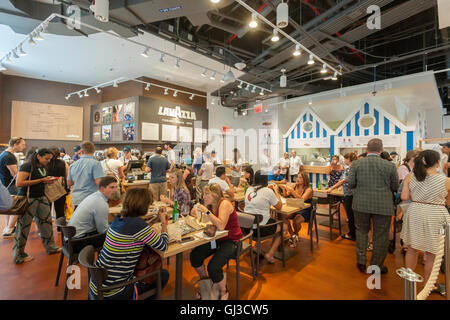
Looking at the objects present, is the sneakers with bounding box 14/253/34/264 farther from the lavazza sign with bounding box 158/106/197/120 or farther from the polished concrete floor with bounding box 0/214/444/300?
the lavazza sign with bounding box 158/106/197/120

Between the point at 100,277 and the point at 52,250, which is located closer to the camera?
the point at 100,277

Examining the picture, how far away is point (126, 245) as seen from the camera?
169cm

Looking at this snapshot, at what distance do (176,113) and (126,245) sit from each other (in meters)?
8.79

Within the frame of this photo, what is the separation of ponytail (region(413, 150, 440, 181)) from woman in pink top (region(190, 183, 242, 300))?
206 cm

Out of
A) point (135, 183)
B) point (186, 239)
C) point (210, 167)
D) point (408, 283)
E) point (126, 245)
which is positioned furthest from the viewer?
point (210, 167)

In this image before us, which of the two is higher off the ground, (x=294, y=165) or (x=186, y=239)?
(x=294, y=165)

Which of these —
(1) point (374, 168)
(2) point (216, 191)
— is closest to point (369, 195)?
(1) point (374, 168)

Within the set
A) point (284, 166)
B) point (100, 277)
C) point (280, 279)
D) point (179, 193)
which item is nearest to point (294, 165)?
point (284, 166)

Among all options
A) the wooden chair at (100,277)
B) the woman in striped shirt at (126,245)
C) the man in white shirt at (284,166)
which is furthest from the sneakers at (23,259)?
the man in white shirt at (284,166)

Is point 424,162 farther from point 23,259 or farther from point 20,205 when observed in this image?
point 23,259
